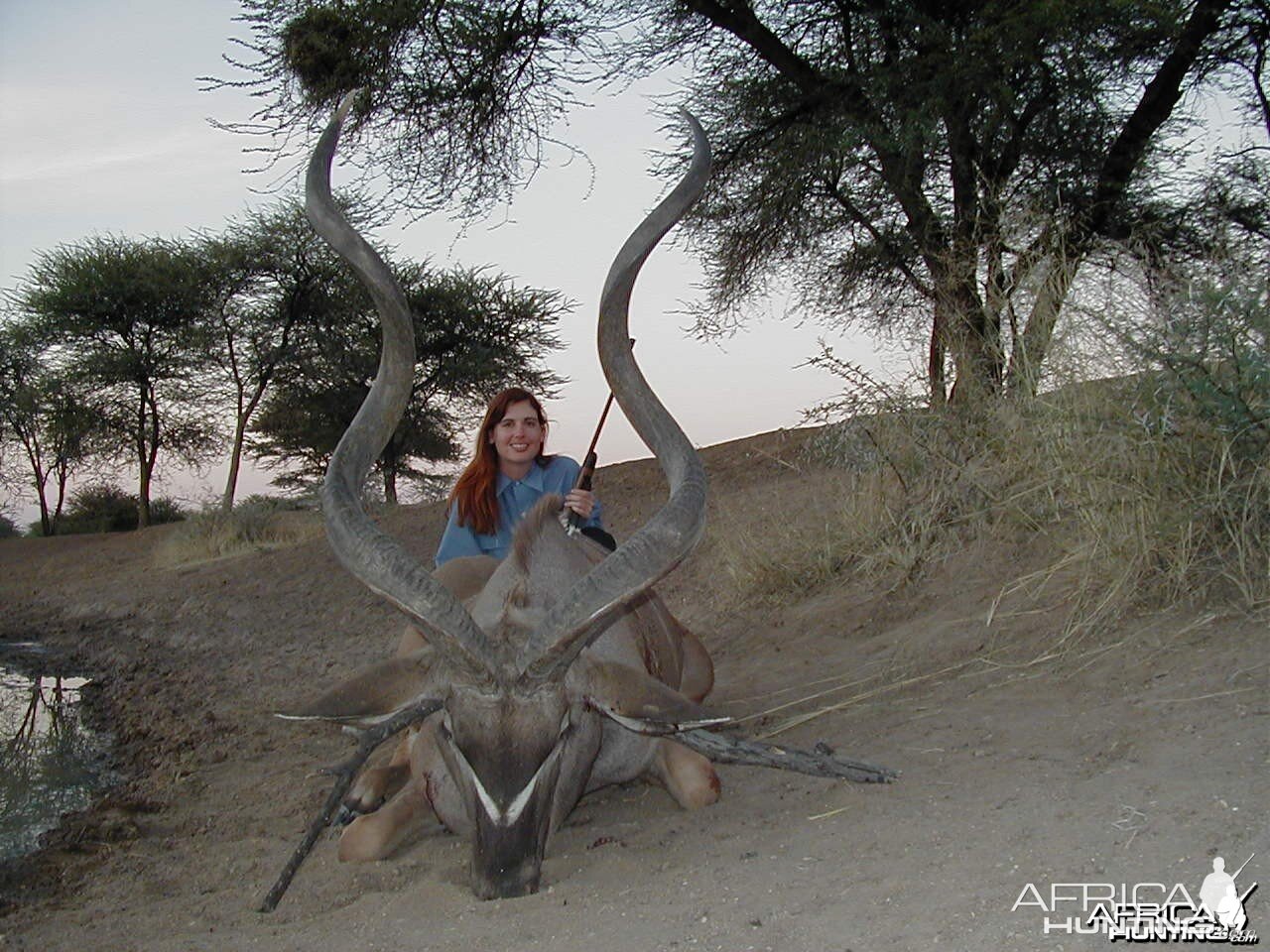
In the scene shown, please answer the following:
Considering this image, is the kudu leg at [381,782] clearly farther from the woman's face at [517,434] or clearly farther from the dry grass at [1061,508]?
the dry grass at [1061,508]

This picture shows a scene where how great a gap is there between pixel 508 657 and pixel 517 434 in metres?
2.18

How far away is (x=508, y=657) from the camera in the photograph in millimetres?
3213

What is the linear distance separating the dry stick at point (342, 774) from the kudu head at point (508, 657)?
60 millimetres

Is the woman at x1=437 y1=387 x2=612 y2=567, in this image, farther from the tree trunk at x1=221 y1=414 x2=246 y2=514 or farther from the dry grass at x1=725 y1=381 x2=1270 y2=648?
the tree trunk at x1=221 y1=414 x2=246 y2=514

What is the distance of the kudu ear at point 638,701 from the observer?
10.5 feet

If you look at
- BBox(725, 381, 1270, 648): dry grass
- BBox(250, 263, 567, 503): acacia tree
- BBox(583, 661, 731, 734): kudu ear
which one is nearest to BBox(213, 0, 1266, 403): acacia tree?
BBox(725, 381, 1270, 648): dry grass

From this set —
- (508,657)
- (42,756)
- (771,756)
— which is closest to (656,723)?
(771,756)

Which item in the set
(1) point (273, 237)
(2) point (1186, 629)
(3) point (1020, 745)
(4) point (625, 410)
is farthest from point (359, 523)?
(1) point (273, 237)

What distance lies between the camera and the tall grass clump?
1430cm

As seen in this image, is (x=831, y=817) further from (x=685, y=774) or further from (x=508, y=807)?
(x=508, y=807)

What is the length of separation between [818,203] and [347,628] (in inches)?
244

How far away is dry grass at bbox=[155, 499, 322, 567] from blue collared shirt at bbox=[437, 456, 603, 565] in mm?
8815

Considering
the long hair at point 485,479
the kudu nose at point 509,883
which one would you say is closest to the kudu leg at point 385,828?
the kudu nose at point 509,883

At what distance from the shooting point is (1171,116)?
10.3 metres
